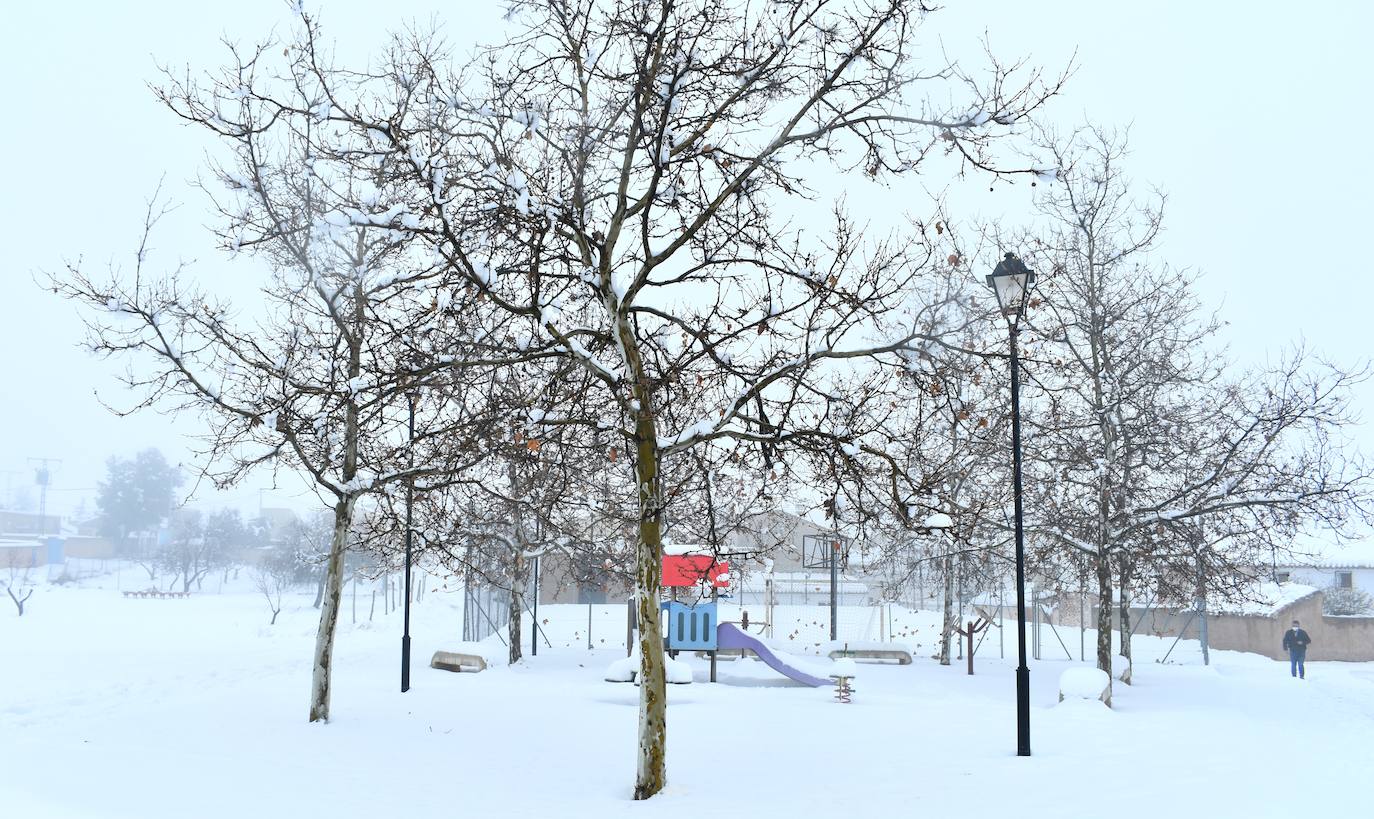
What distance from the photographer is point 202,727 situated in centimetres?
1240

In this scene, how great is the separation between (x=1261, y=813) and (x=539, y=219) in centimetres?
766

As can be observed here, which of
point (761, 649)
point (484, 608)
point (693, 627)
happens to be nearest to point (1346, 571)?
point (761, 649)

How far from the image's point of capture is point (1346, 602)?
148 feet

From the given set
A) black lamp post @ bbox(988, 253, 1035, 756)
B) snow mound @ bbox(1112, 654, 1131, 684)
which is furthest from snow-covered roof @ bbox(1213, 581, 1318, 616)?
black lamp post @ bbox(988, 253, 1035, 756)

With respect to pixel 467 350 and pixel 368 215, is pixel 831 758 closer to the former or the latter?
pixel 467 350

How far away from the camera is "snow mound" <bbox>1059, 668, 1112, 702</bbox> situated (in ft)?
48.5

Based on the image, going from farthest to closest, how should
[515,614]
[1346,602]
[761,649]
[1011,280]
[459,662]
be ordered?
[1346,602] → [515,614] → [459,662] → [761,649] → [1011,280]

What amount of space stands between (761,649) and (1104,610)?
654 cm

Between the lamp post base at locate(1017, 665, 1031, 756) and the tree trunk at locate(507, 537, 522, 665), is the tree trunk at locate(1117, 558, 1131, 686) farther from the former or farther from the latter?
the tree trunk at locate(507, 537, 522, 665)

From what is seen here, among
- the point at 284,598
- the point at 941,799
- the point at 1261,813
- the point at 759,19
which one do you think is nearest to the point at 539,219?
the point at 759,19

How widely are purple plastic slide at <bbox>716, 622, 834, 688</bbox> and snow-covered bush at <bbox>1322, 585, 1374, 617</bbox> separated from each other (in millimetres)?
34379

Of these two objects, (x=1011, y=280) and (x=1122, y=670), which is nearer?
(x=1011, y=280)

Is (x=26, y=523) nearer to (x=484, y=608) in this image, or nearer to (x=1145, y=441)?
(x=484, y=608)

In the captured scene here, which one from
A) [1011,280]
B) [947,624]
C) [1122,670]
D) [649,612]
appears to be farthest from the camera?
[947,624]
